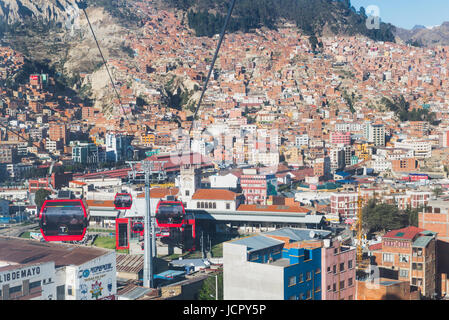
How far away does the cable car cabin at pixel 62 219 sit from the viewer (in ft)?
13.1

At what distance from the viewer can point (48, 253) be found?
3.71 metres

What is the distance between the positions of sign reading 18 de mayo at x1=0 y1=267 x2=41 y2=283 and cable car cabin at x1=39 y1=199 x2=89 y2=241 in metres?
0.95

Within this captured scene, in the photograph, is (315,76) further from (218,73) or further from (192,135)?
(192,135)

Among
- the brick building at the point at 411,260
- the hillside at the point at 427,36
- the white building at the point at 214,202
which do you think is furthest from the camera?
the hillside at the point at 427,36

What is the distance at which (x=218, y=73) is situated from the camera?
24766 millimetres

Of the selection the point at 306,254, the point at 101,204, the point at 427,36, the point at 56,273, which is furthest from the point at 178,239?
the point at 427,36

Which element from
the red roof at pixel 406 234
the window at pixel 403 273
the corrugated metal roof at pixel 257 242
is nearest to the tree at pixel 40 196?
the red roof at pixel 406 234

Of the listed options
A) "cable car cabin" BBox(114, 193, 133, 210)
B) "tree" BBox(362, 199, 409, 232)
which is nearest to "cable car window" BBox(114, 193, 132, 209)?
"cable car cabin" BBox(114, 193, 133, 210)

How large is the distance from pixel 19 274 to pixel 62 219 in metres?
1.07

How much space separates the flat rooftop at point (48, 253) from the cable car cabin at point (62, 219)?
0.10 m

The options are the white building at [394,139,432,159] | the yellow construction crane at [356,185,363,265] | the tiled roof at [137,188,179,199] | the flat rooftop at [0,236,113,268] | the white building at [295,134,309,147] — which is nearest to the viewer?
the flat rooftop at [0,236,113,268]

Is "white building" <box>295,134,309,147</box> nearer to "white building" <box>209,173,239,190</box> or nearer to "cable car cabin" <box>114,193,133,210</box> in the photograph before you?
"white building" <box>209,173,239,190</box>

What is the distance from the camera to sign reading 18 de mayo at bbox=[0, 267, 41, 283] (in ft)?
9.48

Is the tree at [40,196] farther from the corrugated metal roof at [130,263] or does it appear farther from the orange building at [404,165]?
the orange building at [404,165]
